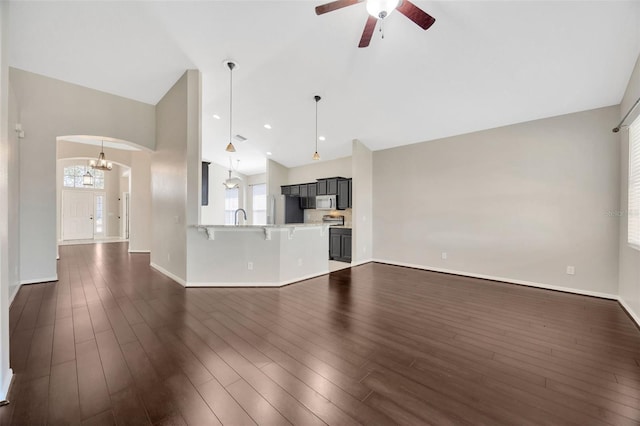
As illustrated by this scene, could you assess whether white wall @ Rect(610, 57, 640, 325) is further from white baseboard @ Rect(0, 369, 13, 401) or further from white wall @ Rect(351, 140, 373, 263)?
white baseboard @ Rect(0, 369, 13, 401)

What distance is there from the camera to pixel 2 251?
161cm

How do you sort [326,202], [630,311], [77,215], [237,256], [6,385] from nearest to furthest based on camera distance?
[6,385] < [630,311] < [237,256] < [326,202] < [77,215]

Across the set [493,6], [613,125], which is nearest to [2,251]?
[493,6]

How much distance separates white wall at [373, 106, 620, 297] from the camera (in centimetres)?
366

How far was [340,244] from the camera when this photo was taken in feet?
21.4

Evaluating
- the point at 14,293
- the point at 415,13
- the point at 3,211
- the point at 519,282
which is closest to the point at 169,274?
the point at 14,293

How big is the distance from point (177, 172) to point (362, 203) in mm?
3946

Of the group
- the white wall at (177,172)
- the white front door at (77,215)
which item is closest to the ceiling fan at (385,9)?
the white wall at (177,172)

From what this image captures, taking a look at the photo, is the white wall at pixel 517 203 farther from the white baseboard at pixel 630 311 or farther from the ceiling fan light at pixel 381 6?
the ceiling fan light at pixel 381 6

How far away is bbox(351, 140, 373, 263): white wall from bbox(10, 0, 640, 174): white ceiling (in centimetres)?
125

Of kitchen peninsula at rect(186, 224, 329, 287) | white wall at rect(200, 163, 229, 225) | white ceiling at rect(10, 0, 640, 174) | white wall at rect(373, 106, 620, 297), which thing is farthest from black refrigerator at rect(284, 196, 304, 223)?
kitchen peninsula at rect(186, 224, 329, 287)

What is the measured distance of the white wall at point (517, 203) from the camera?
12.0 feet

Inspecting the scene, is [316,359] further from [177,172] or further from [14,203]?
[14,203]

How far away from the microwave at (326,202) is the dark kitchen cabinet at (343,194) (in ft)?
0.59
